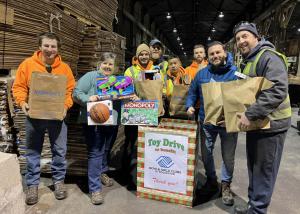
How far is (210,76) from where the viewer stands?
3137 mm

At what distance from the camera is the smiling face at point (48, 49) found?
290 centimetres

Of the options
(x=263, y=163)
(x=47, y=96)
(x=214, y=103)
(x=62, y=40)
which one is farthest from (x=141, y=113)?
(x=62, y=40)

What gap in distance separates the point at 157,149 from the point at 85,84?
3.59 feet

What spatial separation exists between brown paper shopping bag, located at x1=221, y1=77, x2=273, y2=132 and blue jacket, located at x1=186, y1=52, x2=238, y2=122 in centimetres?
64

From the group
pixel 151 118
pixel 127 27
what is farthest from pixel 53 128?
pixel 127 27

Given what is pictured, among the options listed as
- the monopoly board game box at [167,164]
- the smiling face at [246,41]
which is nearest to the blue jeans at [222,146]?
the monopoly board game box at [167,164]

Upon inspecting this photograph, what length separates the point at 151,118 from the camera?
3143mm

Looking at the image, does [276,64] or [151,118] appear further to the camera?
[151,118]

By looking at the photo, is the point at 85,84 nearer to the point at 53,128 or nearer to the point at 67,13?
the point at 53,128

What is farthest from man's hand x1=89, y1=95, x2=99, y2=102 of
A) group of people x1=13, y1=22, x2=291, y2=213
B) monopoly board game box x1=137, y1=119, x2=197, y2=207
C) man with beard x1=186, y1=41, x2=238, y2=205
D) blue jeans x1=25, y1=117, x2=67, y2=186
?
man with beard x1=186, y1=41, x2=238, y2=205

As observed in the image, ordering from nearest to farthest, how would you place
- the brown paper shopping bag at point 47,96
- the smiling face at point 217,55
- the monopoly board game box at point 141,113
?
1. the brown paper shopping bag at point 47,96
2. the smiling face at point 217,55
3. the monopoly board game box at point 141,113

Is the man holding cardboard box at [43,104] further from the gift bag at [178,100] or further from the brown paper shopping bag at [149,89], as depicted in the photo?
the gift bag at [178,100]

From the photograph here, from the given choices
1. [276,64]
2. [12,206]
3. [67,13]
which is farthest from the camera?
[67,13]

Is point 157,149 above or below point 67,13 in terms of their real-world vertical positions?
below
